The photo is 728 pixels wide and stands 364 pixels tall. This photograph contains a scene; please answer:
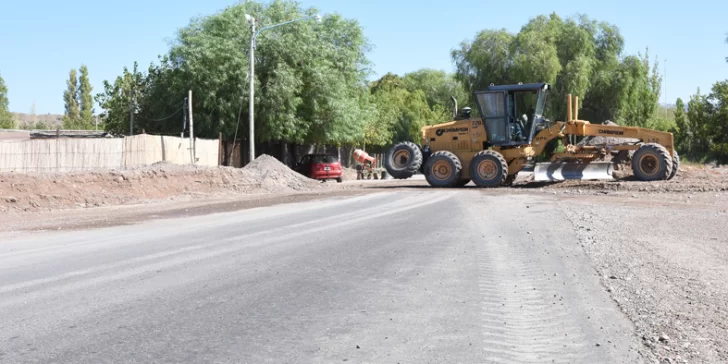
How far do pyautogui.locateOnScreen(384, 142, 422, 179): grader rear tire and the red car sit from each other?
29.3ft

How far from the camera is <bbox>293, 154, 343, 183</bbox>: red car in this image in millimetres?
39156

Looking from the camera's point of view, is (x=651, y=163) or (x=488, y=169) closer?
(x=651, y=163)

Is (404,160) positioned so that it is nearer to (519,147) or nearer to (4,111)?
(519,147)

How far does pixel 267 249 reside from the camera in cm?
1164

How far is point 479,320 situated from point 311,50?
1398 inches

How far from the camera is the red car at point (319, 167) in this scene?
3916cm

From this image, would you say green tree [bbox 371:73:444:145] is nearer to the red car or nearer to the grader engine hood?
the red car

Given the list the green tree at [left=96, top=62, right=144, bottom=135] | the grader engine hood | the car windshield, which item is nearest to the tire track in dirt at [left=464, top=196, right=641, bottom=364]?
the grader engine hood

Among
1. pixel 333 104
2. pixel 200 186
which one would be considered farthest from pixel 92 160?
pixel 333 104

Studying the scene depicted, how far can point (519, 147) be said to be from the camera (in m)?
28.9

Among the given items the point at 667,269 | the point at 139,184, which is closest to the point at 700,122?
the point at 139,184

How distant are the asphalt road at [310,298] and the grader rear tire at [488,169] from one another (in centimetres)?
1388

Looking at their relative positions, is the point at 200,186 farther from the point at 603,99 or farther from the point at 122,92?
the point at 603,99

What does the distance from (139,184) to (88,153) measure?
4.08 meters
